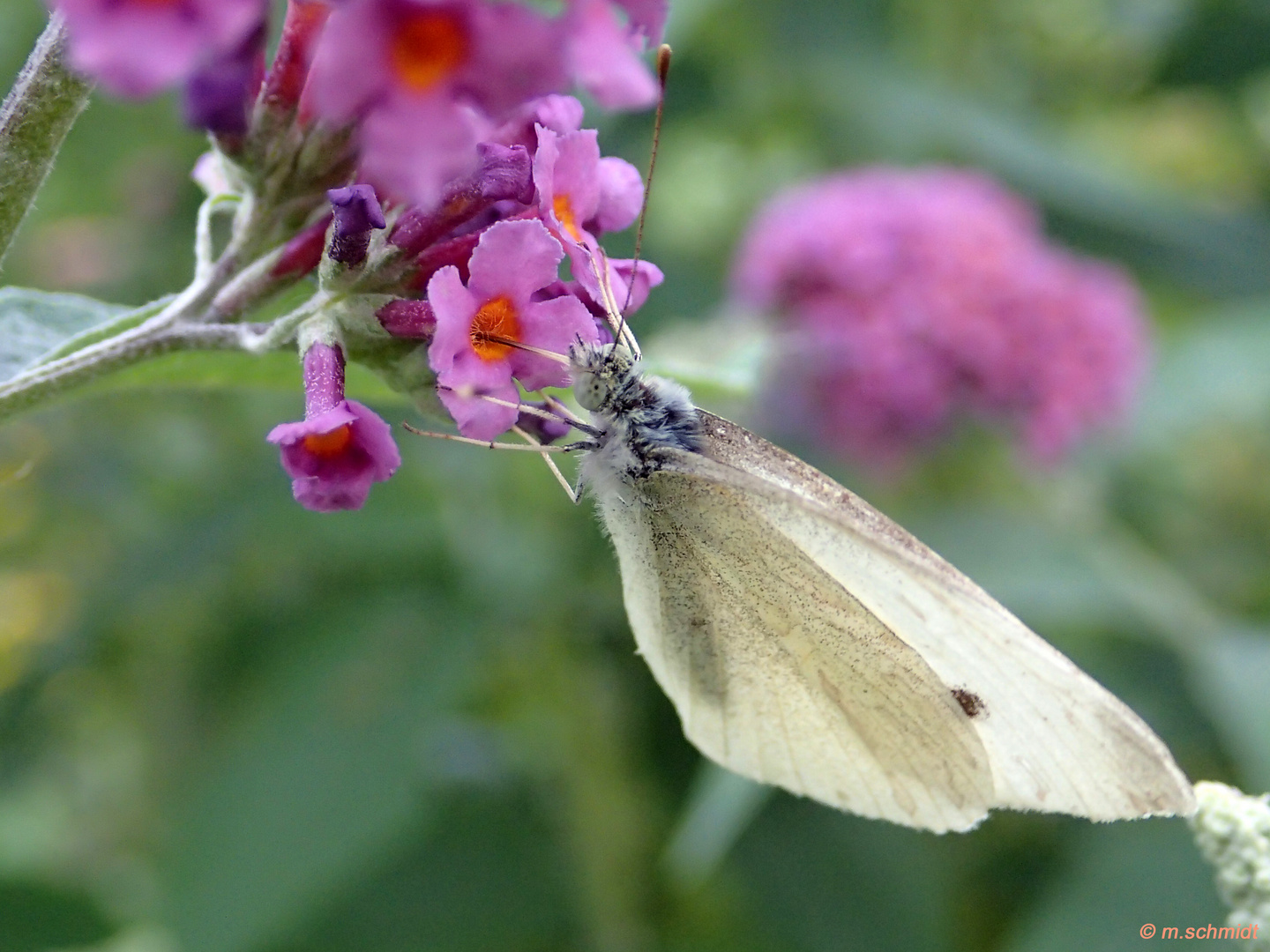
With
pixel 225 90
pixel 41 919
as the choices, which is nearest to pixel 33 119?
pixel 225 90

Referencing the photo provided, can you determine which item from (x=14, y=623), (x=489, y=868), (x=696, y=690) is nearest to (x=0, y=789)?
(x=14, y=623)

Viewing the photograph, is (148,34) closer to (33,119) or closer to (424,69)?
(424,69)

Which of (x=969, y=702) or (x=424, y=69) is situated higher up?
(x=424, y=69)

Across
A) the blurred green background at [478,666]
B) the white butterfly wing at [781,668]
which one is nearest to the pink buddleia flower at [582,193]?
the white butterfly wing at [781,668]

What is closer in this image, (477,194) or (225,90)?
(225,90)

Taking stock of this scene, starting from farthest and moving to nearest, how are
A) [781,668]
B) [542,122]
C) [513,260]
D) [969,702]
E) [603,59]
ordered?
[781,668]
[969,702]
[542,122]
[513,260]
[603,59]
